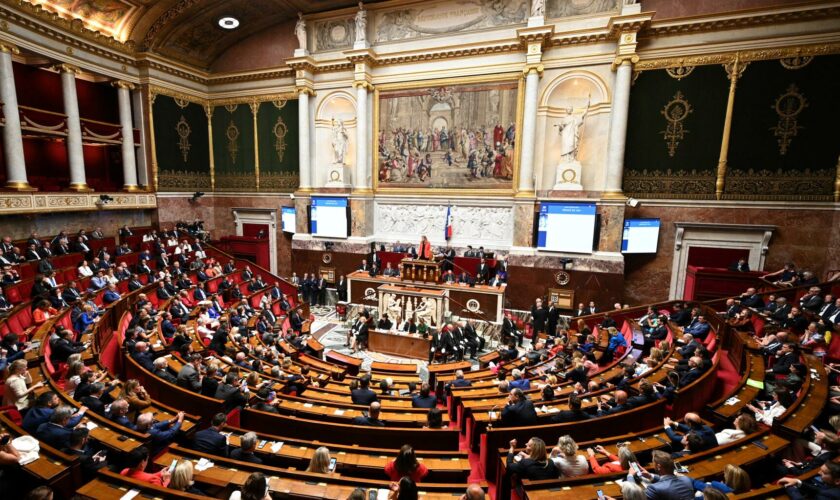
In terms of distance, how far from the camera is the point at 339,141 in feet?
60.2

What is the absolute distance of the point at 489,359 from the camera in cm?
1041

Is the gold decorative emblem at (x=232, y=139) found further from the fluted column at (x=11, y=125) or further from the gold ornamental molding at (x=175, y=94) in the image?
the fluted column at (x=11, y=125)

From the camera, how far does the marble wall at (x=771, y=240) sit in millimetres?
12656

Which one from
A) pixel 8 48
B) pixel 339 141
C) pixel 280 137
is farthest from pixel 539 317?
pixel 8 48

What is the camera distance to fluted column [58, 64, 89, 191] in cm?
1459

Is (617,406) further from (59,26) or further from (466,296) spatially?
(59,26)

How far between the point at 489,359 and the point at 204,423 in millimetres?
6824

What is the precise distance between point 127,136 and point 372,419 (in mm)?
18420

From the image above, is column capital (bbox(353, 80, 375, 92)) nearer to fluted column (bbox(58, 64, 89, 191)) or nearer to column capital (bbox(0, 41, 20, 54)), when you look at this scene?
fluted column (bbox(58, 64, 89, 191))

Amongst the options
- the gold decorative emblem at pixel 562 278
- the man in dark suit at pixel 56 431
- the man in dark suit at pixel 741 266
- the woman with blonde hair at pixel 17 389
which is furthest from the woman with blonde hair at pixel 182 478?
the man in dark suit at pixel 741 266

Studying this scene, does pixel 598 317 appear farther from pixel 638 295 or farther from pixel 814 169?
pixel 814 169

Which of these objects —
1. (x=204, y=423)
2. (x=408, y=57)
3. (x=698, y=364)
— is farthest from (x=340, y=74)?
(x=698, y=364)

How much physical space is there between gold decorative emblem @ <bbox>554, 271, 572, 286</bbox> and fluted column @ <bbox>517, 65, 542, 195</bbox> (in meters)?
3.34

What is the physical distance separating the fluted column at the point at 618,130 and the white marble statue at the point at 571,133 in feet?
3.62
